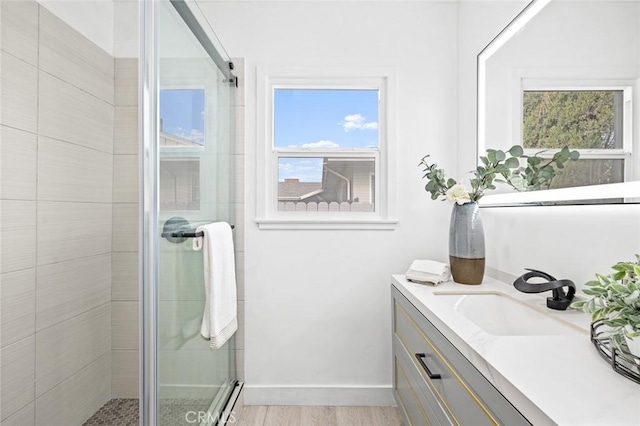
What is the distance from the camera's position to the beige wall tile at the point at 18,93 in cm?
85

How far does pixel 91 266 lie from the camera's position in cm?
97

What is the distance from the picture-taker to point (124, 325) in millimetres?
1077

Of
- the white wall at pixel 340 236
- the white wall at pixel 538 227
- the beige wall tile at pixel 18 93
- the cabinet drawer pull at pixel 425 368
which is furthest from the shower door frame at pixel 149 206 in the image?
the white wall at pixel 538 227

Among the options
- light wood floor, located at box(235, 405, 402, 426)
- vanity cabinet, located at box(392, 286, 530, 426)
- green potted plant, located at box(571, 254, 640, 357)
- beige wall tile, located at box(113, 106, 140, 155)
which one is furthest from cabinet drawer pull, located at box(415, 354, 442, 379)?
beige wall tile, located at box(113, 106, 140, 155)

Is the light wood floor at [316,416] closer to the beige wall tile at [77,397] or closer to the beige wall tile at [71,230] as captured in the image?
the beige wall tile at [77,397]

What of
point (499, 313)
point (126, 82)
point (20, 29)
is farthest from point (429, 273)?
point (20, 29)

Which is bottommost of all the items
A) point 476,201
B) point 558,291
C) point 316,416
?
point 316,416

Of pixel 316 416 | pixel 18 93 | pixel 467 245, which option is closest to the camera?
pixel 18 93

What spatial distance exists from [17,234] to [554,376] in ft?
4.11

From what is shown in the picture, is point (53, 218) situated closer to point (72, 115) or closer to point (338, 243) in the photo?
point (72, 115)

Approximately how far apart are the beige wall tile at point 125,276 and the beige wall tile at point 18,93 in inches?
15.8

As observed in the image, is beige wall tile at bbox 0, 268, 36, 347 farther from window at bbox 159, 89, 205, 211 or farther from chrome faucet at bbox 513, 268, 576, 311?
chrome faucet at bbox 513, 268, 576, 311

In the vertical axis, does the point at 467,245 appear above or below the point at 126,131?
below

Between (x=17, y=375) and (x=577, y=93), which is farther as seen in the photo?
(x=577, y=93)
